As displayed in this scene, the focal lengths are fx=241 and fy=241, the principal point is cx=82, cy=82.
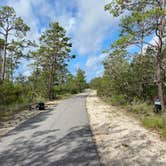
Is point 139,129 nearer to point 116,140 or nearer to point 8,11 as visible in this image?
point 116,140

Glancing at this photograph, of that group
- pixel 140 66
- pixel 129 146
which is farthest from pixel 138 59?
pixel 129 146

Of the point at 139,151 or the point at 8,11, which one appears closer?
the point at 139,151

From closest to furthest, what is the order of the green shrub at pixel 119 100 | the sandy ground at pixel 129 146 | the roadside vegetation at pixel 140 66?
the sandy ground at pixel 129 146 → the roadside vegetation at pixel 140 66 → the green shrub at pixel 119 100

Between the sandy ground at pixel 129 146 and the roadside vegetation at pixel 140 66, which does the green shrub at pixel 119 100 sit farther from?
the sandy ground at pixel 129 146

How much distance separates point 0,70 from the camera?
76.7 feet

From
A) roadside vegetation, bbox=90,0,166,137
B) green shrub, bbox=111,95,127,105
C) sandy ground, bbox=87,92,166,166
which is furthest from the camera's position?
green shrub, bbox=111,95,127,105

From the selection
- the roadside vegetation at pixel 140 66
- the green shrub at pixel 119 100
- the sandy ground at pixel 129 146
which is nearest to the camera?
the sandy ground at pixel 129 146

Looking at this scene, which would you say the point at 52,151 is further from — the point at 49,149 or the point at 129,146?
the point at 129,146

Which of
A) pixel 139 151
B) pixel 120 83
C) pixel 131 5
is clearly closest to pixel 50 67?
pixel 120 83

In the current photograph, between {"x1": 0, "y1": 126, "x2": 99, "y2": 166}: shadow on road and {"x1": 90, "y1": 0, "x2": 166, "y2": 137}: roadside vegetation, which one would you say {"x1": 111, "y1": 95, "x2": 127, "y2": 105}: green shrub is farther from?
{"x1": 0, "y1": 126, "x2": 99, "y2": 166}: shadow on road

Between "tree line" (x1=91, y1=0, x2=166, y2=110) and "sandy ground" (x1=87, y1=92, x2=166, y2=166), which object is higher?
"tree line" (x1=91, y1=0, x2=166, y2=110)

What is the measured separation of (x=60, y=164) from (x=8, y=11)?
1913 cm

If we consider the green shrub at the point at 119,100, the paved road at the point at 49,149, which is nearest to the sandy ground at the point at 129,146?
the paved road at the point at 49,149

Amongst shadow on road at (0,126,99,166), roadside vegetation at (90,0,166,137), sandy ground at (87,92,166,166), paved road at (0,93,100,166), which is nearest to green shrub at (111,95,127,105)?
roadside vegetation at (90,0,166,137)
